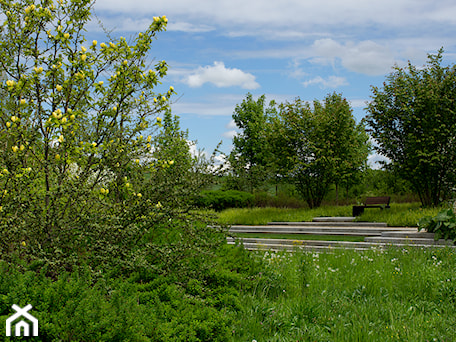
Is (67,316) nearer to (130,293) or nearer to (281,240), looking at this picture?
(130,293)

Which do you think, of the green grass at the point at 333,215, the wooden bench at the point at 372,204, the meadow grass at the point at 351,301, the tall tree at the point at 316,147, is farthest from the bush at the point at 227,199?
the meadow grass at the point at 351,301

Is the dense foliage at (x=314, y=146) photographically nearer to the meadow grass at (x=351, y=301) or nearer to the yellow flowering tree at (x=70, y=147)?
the meadow grass at (x=351, y=301)

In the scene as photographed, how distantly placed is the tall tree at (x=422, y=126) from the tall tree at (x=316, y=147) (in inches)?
53.0

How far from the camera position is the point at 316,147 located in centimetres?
1628

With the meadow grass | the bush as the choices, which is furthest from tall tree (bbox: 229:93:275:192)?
the meadow grass

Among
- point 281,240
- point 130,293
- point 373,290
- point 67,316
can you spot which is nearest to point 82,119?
point 130,293

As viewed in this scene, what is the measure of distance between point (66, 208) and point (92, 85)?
173 cm

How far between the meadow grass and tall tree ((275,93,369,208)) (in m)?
8.60

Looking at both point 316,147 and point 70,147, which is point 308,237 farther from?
point 70,147

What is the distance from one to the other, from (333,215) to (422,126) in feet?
14.6

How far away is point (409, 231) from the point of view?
10578 millimetres

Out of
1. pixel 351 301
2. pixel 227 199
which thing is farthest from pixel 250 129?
pixel 351 301

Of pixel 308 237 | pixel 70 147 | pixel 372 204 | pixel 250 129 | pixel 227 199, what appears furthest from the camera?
pixel 250 129

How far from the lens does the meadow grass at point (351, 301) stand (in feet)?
13.4
